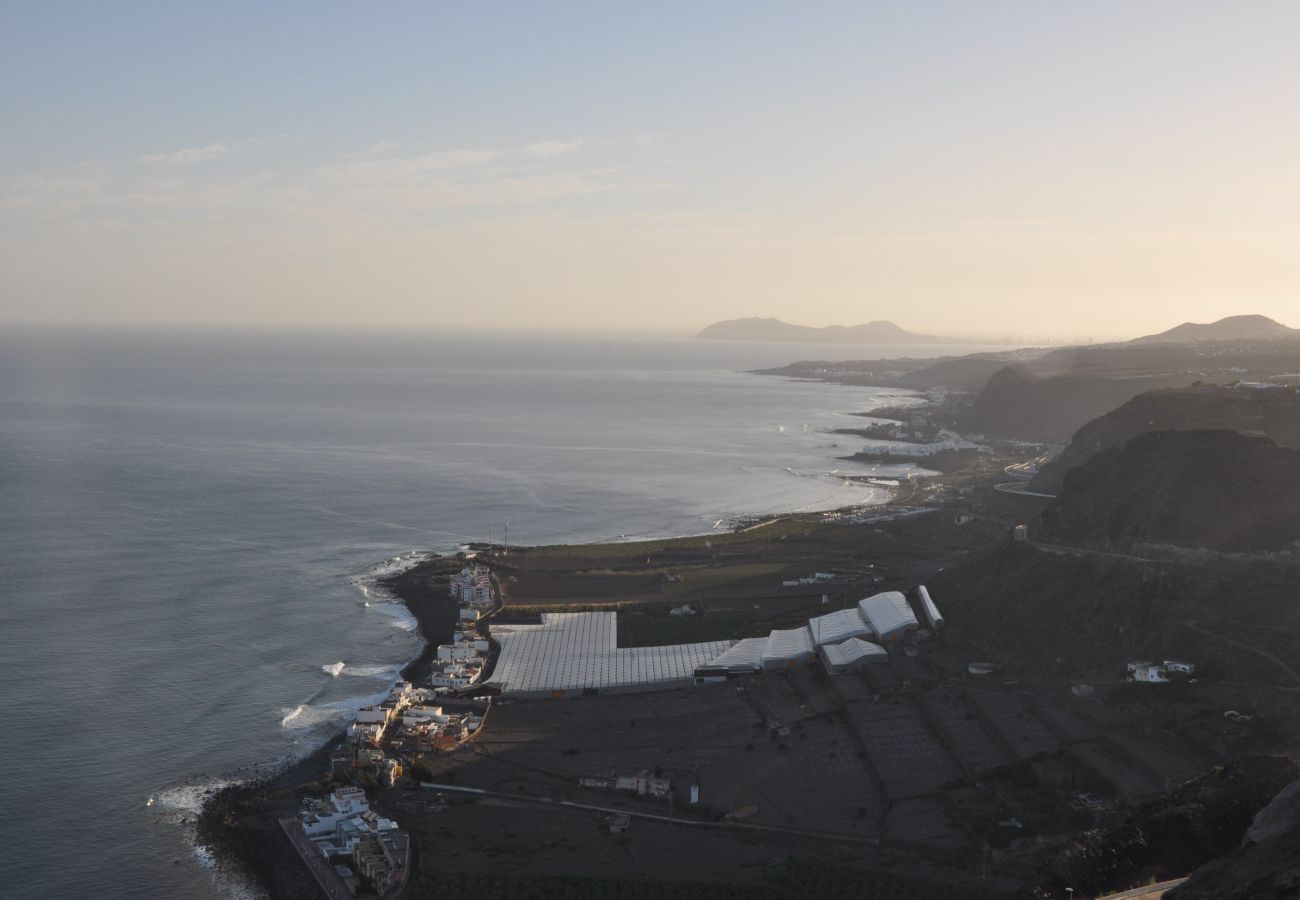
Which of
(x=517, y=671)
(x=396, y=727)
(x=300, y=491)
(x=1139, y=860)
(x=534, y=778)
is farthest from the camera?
(x=300, y=491)

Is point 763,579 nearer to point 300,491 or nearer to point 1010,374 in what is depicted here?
point 300,491

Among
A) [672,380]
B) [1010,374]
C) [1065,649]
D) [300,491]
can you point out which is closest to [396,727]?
[1065,649]

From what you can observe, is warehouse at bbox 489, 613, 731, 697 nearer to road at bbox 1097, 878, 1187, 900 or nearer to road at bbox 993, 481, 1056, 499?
road at bbox 1097, 878, 1187, 900

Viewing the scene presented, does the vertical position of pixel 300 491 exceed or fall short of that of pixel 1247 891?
it falls short

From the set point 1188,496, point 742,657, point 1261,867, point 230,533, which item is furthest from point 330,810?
point 230,533

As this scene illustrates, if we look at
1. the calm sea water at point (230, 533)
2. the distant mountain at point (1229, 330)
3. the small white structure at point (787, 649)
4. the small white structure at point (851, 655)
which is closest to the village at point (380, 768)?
the calm sea water at point (230, 533)

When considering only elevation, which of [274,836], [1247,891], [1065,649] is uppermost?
[1247,891]

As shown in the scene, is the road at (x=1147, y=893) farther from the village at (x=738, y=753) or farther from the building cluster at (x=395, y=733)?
the building cluster at (x=395, y=733)

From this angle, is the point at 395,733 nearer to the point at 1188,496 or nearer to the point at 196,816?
the point at 196,816
